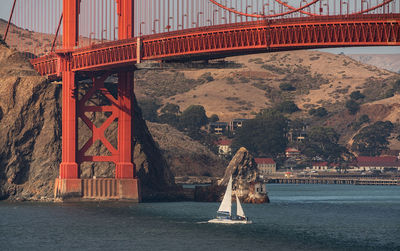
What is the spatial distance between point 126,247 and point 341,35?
26.1m

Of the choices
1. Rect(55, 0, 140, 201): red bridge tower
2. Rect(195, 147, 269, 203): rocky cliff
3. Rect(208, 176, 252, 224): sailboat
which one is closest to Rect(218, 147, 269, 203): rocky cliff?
Rect(195, 147, 269, 203): rocky cliff

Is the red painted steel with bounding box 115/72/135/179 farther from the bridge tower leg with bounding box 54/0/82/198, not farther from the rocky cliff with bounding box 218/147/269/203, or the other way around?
the rocky cliff with bounding box 218/147/269/203

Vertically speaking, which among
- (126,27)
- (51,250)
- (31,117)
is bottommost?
(51,250)

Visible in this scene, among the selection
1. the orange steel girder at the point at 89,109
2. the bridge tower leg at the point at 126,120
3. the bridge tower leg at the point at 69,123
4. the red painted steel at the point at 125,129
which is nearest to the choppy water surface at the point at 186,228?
the bridge tower leg at the point at 69,123

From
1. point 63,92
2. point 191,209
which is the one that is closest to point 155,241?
point 191,209

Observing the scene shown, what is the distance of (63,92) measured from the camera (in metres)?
117

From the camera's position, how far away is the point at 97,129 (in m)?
118

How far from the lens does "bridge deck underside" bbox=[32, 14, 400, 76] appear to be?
8469 centimetres

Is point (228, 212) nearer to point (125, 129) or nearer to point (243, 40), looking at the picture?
point (243, 40)

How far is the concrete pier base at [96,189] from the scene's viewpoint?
116m

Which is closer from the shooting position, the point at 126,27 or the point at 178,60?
the point at 178,60

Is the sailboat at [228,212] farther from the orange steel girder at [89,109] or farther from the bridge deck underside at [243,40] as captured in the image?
the orange steel girder at [89,109]

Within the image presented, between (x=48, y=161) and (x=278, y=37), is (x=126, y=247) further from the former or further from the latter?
(x=48, y=161)

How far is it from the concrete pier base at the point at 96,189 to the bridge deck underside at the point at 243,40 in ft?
42.3
